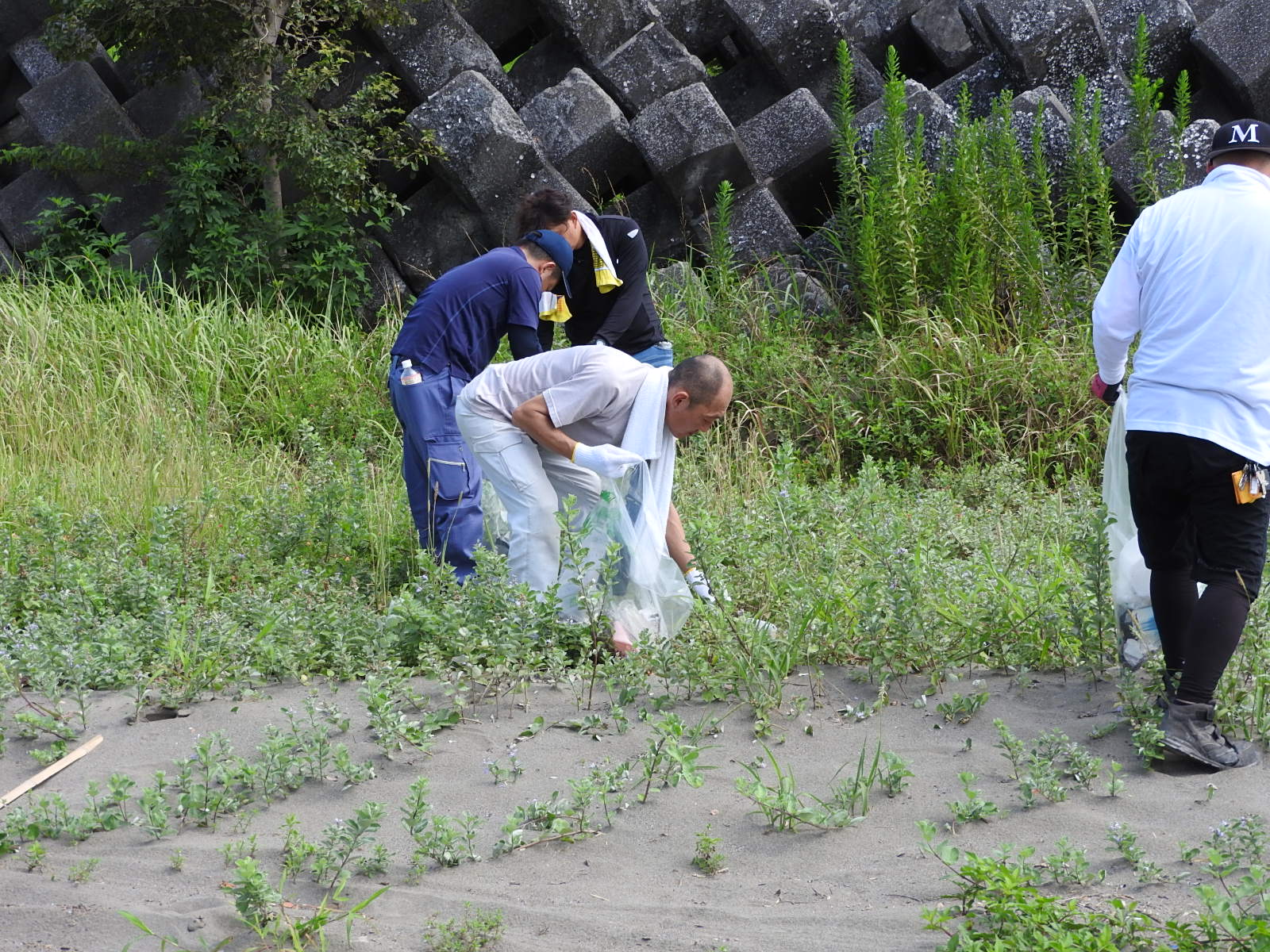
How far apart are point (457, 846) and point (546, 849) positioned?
219mm

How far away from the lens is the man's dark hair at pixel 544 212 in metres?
5.54

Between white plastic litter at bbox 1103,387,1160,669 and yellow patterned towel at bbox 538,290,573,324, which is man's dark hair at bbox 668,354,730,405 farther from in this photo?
yellow patterned towel at bbox 538,290,573,324

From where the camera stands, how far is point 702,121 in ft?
28.3

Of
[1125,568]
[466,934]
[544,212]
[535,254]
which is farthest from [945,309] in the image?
[466,934]

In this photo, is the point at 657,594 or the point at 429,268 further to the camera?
the point at 429,268

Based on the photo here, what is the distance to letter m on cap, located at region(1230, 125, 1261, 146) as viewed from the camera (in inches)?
140

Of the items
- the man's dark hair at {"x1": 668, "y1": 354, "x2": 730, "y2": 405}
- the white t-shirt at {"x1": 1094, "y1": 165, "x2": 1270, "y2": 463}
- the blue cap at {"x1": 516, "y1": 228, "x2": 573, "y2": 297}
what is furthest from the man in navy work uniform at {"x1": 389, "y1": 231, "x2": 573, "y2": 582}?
the white t-shirt at {"x1": 1094, "y1": 165, "x2": 1270, "y2": 463}

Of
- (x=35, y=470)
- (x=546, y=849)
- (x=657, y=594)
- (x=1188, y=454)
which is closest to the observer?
(x=546, y=849)

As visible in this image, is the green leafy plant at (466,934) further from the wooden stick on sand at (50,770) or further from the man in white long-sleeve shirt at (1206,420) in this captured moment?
the man in white long-sleeve shirt at (1206,420)

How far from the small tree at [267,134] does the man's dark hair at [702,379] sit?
4.51 meters

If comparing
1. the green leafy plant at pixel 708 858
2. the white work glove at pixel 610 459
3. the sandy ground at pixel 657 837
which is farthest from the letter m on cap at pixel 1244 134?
the green leafy plant at pixel 708 858

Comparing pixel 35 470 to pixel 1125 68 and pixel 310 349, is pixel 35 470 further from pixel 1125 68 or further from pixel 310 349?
pixel 1125 68

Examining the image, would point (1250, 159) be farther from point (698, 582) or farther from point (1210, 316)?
point (698, 582)

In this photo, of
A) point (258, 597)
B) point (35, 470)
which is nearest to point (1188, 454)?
point (258, 597)
